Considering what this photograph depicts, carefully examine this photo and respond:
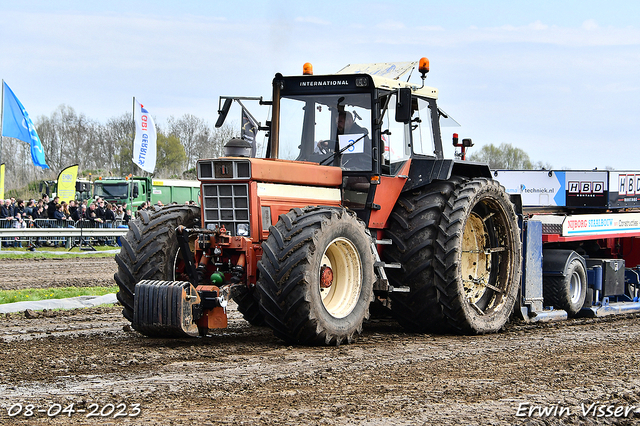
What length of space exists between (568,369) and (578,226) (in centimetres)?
531

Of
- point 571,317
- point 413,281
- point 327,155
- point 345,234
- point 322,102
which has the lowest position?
point 571,317

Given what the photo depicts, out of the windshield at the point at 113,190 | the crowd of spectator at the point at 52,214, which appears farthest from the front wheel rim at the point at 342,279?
the windshield at the point at 113,190

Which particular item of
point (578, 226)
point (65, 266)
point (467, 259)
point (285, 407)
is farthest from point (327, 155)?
point (65, 266)

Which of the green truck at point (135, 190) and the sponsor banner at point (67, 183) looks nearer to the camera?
the sponsor banner at point (67, 183)

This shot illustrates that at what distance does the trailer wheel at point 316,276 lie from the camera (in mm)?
6941

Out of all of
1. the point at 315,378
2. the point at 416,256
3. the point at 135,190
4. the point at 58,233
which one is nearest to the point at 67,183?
the point at 58,233

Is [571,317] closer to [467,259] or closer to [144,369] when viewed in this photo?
[467,259]

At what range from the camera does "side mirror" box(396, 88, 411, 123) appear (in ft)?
26.6

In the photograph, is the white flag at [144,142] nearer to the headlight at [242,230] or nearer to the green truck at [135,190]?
the green truck at [135,190]

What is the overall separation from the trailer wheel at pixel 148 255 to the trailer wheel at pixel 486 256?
3037 mm

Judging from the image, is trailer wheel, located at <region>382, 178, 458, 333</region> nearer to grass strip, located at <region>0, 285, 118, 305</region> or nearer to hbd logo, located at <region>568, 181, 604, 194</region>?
hbd logo, located at <region>568, 181, 604, 194</region>

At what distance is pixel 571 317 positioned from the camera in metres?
11.4

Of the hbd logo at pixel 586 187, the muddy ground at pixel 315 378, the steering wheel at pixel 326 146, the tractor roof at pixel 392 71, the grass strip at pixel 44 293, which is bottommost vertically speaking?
the grass strip at pixel 44 293

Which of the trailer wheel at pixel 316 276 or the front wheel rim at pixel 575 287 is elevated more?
the trailer wheel at pixel 316 276
